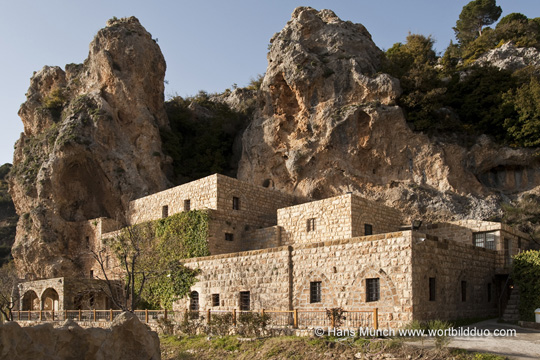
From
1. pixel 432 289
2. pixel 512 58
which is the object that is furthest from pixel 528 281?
pixel 512 58

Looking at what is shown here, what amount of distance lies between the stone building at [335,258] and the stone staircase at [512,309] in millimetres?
842

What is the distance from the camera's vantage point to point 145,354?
8.42 m

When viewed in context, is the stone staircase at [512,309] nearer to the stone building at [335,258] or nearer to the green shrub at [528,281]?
the green shrub at [528,281]

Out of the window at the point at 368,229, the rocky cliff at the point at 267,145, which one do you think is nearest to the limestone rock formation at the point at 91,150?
the rocky cliff at the point at 267,145

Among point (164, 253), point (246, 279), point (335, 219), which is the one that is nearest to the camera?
point (246, 279)

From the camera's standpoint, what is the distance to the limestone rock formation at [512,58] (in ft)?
106

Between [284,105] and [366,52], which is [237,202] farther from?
[366,52]

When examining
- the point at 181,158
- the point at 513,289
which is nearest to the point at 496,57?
the point at 513,289

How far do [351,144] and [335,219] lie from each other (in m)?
8.12

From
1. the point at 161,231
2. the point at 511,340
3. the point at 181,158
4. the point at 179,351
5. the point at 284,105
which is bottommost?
the point at 179,351

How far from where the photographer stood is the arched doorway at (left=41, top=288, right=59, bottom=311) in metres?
27.9

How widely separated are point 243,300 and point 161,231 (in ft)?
29.3

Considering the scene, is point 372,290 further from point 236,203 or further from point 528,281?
point 236,203

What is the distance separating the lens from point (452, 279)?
1795 centimetres
